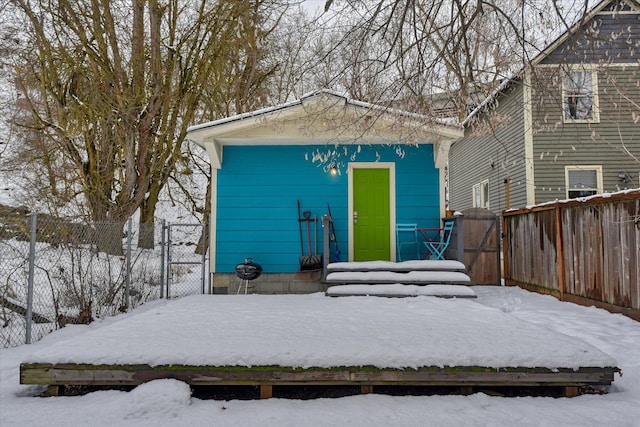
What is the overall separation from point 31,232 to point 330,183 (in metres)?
4.25

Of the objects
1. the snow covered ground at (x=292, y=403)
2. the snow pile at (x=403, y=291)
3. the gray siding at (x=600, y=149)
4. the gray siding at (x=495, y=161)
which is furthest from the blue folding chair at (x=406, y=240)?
the gray siding at (x=600, y=149)

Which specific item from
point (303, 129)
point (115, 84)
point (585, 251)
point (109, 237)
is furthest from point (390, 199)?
point (115, 84)

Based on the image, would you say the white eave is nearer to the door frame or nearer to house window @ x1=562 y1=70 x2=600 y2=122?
the door frame

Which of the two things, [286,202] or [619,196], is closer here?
[619,196]

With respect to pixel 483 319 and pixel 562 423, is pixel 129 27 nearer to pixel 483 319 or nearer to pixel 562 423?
pixel 483 319

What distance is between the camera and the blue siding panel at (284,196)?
21.1 feet

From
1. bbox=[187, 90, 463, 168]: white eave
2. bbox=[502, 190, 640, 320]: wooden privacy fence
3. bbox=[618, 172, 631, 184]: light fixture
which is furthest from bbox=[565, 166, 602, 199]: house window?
bbox=[187, 90, 463, 168]: white eave

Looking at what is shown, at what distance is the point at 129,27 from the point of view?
8.33 meters

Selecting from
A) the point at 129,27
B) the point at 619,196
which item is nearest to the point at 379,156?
the point at 619,196

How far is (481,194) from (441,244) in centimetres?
726

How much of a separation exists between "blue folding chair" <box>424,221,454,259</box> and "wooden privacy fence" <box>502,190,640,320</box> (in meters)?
1.55

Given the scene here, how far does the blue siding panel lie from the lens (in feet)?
21.1

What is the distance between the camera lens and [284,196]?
6.55m

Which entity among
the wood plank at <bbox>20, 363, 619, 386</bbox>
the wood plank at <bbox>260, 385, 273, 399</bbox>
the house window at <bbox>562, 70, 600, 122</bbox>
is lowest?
the wood plank at <bbox>260, 385, 273, 399</bbox>
